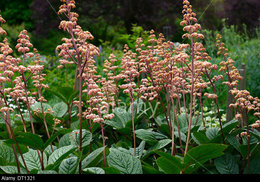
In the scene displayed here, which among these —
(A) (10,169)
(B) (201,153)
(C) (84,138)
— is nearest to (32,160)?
(A) (10,169)

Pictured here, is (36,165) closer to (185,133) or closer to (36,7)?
(185,133)

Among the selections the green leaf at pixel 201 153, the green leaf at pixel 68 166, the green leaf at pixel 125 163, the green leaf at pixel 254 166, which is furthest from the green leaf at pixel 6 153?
the green leaf at pixel 254 166

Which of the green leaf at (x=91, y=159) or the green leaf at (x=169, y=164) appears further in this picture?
the green leaf at (x=91, y=159)

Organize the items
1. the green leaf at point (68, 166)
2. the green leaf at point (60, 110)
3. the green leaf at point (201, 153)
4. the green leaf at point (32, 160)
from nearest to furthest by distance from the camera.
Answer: the green leaf at point (201, 153) → the green leaf at point (68, 166) → the green leaf at point (32, 160) → the green leaf at point (60, 110)

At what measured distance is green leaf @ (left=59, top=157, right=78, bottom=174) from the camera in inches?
60.3

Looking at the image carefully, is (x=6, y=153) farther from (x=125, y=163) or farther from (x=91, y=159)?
(x=125, y=163)

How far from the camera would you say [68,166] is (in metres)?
1.55

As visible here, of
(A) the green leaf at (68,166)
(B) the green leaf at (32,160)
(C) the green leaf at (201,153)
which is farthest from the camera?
(B) the green leaf at (32,160)

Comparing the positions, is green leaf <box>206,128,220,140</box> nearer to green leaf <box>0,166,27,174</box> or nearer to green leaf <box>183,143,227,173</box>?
green leaf <box>183,143,227,173</box>

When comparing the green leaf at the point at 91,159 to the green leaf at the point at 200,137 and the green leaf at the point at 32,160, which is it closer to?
the green leaf at the point at 32,160

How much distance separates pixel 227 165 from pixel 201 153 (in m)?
0.30

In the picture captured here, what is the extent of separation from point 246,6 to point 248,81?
46.5 inches

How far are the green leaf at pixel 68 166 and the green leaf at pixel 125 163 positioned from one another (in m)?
0.20

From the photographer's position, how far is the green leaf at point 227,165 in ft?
5.33
